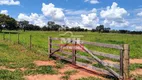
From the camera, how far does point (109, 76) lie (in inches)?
368

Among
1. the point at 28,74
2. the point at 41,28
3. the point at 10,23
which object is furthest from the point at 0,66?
the point at 41,28

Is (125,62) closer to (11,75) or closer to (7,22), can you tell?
(11,75)

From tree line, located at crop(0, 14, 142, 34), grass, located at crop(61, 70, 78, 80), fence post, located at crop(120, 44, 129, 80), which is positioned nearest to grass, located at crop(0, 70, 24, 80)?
grass, located at crop(61, 70, 78, 80)

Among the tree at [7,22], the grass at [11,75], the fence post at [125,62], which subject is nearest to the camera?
the fence post at [125,62]

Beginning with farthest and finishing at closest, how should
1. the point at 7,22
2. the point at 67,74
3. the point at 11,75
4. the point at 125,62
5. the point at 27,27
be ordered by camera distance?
the point at 27,27 → the point at 7,22 → the point at 67,74 → the point at 11,75 → the point at 125,62

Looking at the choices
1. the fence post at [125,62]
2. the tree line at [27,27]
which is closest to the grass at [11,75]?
the fence post at [125,62]

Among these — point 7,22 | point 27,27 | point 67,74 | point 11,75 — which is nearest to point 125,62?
point 67,74

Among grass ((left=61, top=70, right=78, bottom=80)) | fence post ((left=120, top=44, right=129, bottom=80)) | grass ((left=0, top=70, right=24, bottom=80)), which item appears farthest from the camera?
grass ((left=61, top=70, right=78, bottom=80))

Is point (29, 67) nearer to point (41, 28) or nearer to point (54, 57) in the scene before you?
point (54, 57)

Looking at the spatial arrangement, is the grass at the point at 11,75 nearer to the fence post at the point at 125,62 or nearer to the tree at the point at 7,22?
the fence post at the point at 125,62

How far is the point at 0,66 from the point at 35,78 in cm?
333

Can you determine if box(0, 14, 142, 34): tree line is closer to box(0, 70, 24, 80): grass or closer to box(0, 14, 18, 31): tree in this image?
box(0, 14, 18, 31): tree

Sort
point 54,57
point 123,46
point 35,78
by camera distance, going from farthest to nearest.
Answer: point 54,57, point 35,78, point 123,46

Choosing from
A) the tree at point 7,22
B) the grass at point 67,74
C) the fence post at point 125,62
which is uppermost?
the tree at point 7,22
